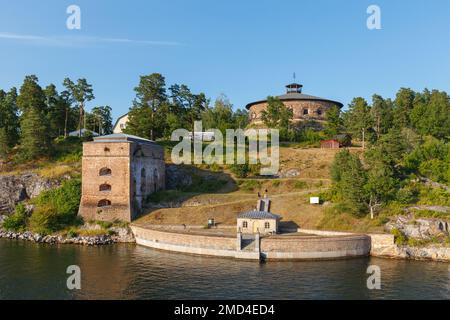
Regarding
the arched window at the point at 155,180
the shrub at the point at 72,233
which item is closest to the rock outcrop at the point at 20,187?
the shrub at the point at 72,233

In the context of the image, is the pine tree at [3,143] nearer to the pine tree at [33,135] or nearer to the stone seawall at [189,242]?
the pine tree at [33,135]

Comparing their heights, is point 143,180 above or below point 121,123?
below

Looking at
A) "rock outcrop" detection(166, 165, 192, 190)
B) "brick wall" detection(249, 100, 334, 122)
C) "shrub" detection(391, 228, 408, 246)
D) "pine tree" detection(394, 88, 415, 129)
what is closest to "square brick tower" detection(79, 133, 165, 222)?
"rock outcrop" detection(166, 165, 192, 190)

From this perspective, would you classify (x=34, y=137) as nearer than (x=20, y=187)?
No

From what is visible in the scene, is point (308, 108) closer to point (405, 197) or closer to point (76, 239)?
point (405, 197)

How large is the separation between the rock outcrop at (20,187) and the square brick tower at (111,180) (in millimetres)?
6924

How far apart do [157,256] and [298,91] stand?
56.2 meters

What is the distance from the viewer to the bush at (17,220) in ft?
154

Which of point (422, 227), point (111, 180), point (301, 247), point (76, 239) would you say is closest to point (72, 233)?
point (76, 239)

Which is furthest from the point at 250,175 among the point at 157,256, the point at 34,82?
the point at 34,82

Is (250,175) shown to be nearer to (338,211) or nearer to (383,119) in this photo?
(338,211)

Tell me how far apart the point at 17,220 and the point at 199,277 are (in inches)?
1091

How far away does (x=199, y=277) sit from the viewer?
99.6ft
